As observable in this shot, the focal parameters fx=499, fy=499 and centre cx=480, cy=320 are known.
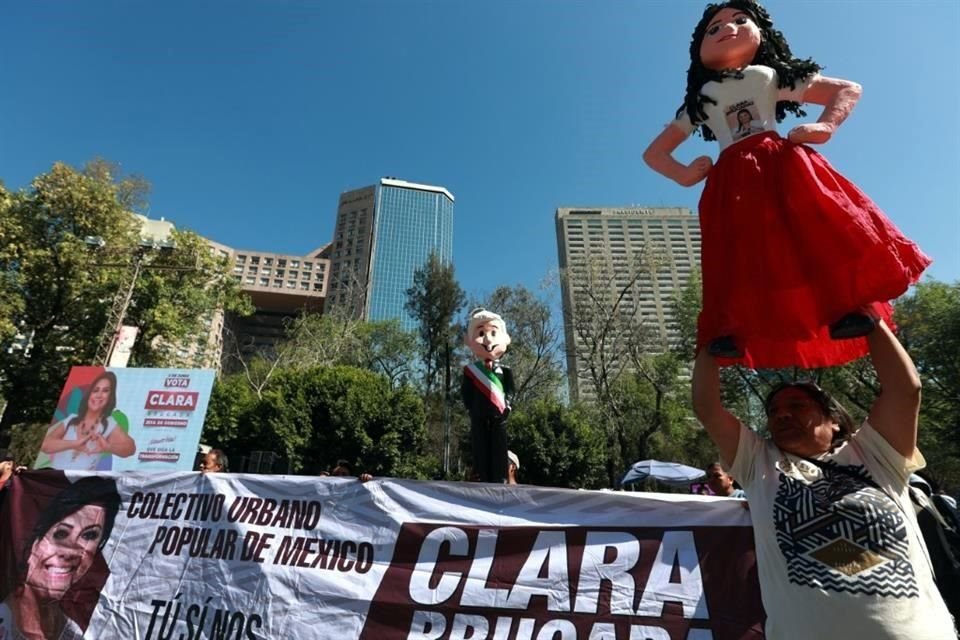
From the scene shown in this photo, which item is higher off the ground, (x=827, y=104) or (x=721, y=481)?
(x=827, y=104)

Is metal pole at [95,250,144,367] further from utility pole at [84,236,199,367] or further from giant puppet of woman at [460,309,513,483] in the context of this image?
giant puppet of woman at [460,309,513,483]

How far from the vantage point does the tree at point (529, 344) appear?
23.1 metres

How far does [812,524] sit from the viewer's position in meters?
1.42

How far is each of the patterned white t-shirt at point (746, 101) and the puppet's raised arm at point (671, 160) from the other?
171 mm

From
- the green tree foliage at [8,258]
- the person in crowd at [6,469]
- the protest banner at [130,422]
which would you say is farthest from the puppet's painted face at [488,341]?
the green tree foliage at [8,258]

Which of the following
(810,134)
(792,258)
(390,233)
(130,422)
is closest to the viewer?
(792,258)

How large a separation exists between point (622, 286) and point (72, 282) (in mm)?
20714

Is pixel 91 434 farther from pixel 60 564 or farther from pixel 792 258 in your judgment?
pixel 792 258

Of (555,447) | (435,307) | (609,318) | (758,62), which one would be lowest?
(758,62)

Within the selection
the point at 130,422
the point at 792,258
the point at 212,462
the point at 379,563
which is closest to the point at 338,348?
the point at 130,422

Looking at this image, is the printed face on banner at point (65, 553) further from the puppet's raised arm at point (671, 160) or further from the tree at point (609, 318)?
the tree at point (609, 318)

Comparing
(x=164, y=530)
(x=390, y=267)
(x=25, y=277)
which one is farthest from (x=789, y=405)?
(x=390, y=267)

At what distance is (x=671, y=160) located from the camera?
2432 millimetres

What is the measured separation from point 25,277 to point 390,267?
151 ft
